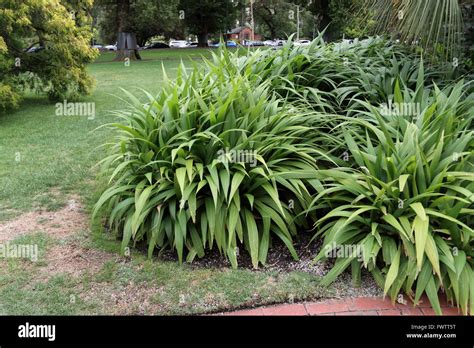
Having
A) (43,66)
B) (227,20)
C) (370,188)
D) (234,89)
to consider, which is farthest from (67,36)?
(227,20)

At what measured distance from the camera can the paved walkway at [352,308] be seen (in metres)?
2.72

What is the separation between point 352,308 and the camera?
2.76m

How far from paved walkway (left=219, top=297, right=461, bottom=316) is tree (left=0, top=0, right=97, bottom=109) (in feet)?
23.4

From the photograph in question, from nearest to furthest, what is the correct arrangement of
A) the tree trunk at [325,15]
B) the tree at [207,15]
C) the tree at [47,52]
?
the tree at [47,52] → the tree trunk at [325,15] → the tree at [207,15]

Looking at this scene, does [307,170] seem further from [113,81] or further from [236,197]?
[113,81]

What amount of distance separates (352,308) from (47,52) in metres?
8.63

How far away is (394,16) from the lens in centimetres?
468

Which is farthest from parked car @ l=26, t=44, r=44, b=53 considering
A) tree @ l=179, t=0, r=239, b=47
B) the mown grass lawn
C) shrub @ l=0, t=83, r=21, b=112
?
tree @ l=179, t=0, r=239, b=47

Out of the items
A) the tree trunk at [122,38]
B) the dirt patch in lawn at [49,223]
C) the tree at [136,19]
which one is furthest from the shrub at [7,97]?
the tree at [136,19]

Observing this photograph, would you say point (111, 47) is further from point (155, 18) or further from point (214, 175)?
point (214, 175)

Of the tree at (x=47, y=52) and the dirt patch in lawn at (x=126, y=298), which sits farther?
the tree at (x=47, y=52)

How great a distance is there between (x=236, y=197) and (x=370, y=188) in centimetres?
100

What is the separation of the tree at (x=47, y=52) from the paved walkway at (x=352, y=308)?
23.4 feet

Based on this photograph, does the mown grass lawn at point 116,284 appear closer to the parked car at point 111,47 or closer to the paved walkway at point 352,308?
the paved walkway at point 352,308
